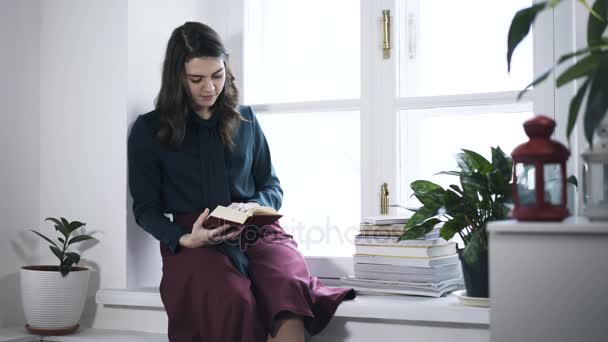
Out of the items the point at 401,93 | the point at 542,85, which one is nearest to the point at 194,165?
the point at 401,93

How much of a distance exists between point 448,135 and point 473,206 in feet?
1.96

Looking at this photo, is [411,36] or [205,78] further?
[411,36]

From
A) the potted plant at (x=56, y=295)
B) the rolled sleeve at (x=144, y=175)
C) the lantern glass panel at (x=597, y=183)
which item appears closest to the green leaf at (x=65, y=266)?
the potted plant at (x=56, y=295)

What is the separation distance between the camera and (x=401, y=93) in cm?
263

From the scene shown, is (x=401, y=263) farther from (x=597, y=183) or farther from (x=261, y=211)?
(x=597, y=183)

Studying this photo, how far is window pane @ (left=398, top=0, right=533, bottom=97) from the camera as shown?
8.19 ft

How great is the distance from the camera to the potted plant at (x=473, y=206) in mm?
1964

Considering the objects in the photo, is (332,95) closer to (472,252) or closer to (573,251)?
(472,252)

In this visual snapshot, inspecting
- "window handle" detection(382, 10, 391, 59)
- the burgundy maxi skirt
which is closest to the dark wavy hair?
the burgundy maxi skirt

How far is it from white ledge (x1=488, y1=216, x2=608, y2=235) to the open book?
0.89 metres

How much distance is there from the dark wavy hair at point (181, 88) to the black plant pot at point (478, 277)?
0.87m

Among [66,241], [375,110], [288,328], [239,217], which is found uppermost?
[375,110]

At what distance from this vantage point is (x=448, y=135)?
2.56 metres

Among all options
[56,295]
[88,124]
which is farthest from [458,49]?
[56,295]
